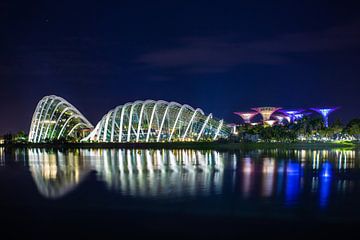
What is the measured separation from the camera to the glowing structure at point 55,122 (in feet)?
335

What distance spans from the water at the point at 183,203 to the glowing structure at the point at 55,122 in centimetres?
7106

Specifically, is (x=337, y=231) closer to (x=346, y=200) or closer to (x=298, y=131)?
(x=346, y=200)

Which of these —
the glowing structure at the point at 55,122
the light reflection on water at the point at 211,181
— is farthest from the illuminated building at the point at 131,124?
the light reflection on water at the point at 211,181

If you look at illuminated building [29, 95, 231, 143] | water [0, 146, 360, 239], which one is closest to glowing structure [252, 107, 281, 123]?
illuminated building [29, 95, 231, 143]

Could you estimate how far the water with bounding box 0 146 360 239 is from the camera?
15.9m

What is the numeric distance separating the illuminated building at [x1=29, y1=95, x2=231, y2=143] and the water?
5564cm

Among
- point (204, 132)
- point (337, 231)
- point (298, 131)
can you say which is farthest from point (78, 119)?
point (337, 231)

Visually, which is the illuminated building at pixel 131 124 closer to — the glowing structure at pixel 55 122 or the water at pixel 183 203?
the glowing structure at pixel 55 122

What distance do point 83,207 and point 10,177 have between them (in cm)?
1562

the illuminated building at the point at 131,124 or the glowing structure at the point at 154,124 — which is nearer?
the glowing structure at the point at 154,124

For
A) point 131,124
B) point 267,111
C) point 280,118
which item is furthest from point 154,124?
point 280,118

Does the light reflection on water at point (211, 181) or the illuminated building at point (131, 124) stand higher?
the illuminated building at point (131, 124)

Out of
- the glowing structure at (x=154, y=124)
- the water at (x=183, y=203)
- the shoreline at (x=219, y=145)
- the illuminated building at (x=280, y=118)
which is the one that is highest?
the illuminated building at (x=280, y=118)

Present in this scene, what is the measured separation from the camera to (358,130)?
90.1 meters
